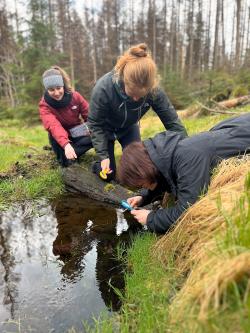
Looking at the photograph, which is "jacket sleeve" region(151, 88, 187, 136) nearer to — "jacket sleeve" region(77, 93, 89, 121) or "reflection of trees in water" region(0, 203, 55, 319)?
"jacket sleeve" region(77, 93, 89, 121)

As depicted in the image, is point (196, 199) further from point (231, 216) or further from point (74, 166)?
point (74, 166)

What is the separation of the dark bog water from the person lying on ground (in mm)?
787

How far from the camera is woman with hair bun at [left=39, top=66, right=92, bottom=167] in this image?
5820 mm

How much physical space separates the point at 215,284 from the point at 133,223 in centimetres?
284

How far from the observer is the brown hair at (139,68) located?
13.0ft

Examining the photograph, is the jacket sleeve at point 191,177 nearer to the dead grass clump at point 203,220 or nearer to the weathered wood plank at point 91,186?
the dead grass clump at point 203,220

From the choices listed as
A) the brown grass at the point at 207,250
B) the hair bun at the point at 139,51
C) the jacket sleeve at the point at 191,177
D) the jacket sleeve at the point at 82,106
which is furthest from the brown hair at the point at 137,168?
the jacket sleeve at the point at 82,106

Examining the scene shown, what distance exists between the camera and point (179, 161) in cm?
304

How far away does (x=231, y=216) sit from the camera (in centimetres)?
221

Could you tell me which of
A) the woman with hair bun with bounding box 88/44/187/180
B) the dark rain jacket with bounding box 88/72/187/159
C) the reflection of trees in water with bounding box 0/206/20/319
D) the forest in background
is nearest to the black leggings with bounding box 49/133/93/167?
the woman with hair bun with bounding box 88/44/187/180

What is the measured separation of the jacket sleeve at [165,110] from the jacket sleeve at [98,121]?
0.71m

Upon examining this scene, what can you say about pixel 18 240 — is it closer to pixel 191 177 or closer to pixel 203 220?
pixel 191 177

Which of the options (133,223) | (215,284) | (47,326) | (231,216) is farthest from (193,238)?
(133,223)

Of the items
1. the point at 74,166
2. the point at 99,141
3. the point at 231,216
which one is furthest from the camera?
the point at 74,166
